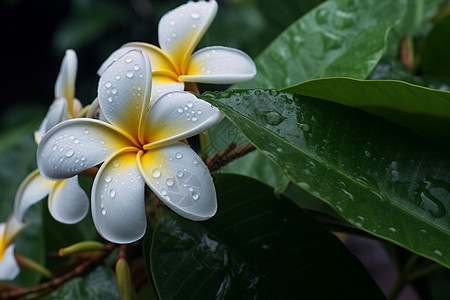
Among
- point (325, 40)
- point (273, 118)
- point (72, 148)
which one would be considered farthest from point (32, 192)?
point (325, 40)

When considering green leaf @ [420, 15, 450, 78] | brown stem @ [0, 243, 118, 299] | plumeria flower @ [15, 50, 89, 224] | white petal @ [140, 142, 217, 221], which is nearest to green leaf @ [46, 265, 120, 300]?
brown stem @ [0, 243, 118, 299]

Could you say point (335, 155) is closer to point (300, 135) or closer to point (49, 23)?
point (300, 135)

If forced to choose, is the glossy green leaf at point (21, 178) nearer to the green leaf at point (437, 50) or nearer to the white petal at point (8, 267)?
the white petal at point (8, 267)

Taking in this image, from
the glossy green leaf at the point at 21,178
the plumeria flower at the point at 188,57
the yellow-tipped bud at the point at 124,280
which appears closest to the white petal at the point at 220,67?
the plumeria flower at the point at 188,57

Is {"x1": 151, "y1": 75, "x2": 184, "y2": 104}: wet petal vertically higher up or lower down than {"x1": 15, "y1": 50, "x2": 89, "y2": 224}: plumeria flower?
higher up

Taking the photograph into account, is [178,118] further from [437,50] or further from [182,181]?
[437,50]

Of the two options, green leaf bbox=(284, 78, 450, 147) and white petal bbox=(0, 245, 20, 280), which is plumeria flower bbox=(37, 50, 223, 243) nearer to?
green leaf bbox=(284, 78, 450, 147)

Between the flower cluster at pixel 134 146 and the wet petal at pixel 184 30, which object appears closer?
the flower cluster at pixel 134 146
